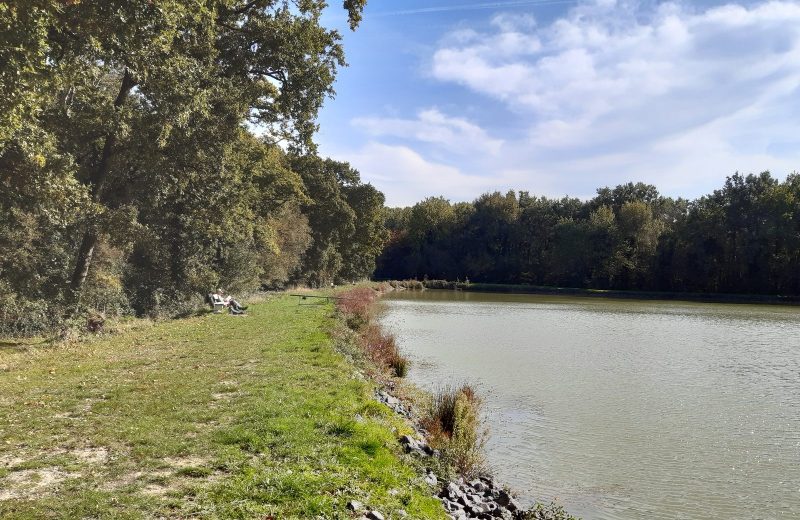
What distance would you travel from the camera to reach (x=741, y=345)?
80.6 feet

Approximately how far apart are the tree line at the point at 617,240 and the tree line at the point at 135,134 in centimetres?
6468

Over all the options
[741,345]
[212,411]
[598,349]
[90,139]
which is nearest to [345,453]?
[212,411]

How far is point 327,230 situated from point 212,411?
171ft

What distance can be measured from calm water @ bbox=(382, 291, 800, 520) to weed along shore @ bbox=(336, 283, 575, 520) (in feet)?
2.66

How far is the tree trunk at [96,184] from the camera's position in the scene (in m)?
18.3

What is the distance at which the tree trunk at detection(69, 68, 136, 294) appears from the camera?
60.0 ft

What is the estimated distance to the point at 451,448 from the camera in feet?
29.5

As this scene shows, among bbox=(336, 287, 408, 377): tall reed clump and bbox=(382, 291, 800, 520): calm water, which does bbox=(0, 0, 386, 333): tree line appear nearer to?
bbox=(336, 287, 408, 377): tall reed clump

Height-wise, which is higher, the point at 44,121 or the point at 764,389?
the point at 44,121

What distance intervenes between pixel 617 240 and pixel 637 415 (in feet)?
242

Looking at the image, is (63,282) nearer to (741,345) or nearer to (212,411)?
(212,411)

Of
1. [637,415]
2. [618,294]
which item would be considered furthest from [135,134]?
[618,294]

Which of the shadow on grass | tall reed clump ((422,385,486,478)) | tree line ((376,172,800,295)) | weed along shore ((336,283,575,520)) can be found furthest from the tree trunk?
tree line ((376,172,800,295))

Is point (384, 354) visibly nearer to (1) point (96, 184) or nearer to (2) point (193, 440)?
(2) point (193, 440)
